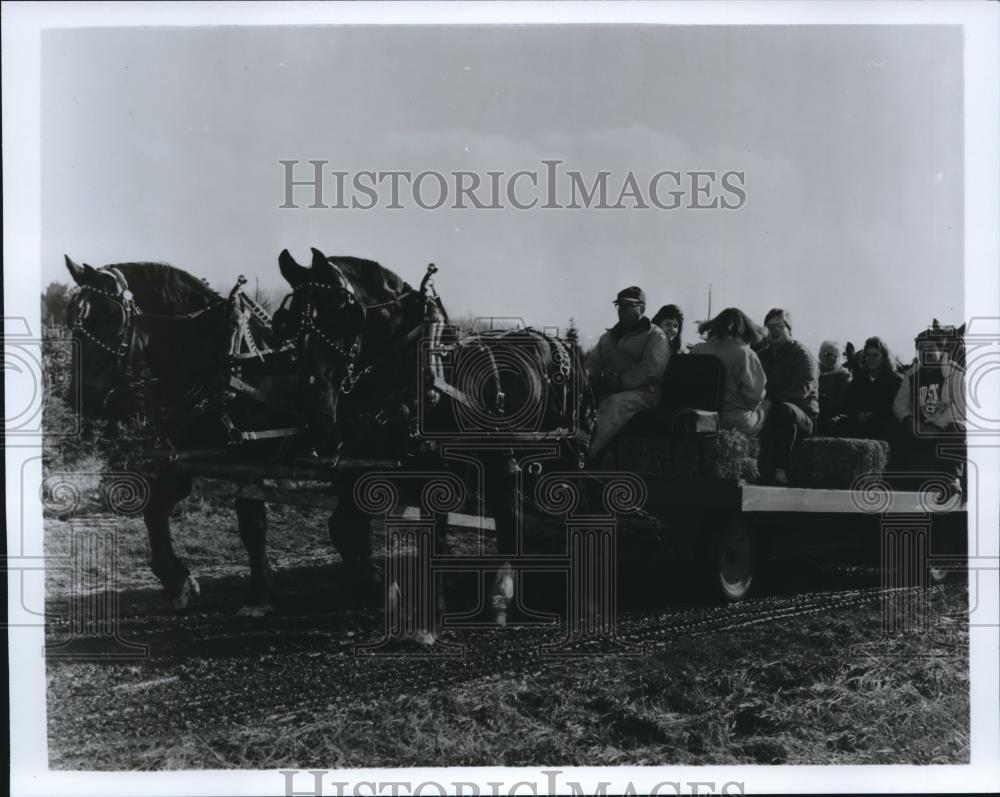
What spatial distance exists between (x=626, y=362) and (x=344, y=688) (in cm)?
202

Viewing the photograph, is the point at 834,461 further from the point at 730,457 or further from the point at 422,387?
the point at 422,387

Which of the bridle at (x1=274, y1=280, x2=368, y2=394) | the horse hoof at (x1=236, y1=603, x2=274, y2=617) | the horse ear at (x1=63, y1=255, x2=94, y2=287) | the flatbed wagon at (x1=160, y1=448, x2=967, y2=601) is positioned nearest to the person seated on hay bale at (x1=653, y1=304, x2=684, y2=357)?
the flatbed wagon at (x1=160, y1=448, x2=967, y2=601)

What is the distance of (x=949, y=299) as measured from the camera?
551 centimetres

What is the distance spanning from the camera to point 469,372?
531 cm

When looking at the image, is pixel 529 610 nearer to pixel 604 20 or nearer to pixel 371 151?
pixel 371 151

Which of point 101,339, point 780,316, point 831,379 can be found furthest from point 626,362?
point 101,339

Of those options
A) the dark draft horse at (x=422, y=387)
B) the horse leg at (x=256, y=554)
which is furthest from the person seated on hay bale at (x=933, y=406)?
the horse leg at (x=256, y=554)

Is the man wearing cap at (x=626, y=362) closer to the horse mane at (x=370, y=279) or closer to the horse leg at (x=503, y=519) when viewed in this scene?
the horse leg at (x=503, y=519)

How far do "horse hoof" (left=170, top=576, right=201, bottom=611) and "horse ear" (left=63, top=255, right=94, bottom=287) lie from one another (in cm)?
144

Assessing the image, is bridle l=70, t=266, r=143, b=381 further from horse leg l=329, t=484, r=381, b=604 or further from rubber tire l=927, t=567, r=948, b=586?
rubber tire l=927, t=567, r=948, b=586

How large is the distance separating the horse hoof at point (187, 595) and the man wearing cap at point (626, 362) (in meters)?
1.93

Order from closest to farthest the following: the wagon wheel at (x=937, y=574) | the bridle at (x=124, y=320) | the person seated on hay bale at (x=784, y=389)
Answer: the bridle at (x=124, y=320)
the person seated on hay bale at (x=784, y=389)
the wagon wheel at (x=937, y=574)

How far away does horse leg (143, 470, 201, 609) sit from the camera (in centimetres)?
530

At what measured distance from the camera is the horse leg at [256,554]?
5340 mm
